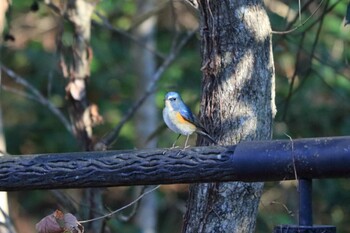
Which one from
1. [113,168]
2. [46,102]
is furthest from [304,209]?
[46,102]

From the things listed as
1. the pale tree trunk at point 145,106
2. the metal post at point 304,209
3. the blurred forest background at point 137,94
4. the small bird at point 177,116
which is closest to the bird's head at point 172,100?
the small bird at point 177,116

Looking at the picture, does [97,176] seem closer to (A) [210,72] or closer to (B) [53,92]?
(A) [210,72]

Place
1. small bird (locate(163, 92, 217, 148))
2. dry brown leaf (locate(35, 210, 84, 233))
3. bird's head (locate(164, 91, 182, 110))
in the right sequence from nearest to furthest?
dry brown leaf (locate(35, 210, 84, 233))
small bird (locate(163, 92, 217, 148))
bird's head (locate(164, 91, 182, 110))

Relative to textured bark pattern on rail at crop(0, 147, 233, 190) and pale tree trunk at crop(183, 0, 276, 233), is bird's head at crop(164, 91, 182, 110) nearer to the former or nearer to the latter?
pale tree trunk at crop(183, 0, 276, 233)

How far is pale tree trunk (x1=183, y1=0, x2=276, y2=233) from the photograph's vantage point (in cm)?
372

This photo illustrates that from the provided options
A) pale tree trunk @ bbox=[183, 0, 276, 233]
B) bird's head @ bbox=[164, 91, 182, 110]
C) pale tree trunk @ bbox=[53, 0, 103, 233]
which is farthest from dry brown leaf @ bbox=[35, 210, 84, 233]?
pale tree trunk @ bbox=[53, 0, 103, 233]

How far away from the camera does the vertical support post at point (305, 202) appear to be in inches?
108

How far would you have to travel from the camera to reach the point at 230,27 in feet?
12.3

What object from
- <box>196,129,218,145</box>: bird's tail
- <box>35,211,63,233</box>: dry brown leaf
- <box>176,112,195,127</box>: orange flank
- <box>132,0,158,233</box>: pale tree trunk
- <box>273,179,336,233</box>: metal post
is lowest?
<box>273,179,336,233</box>: metal post

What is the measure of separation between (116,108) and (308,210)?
10.0m

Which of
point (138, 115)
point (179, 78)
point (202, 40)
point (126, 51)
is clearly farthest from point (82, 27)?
point (126, 51)

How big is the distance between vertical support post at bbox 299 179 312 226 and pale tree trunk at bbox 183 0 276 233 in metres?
0.96

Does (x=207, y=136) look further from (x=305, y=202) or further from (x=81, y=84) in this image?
(x=81, y=84)

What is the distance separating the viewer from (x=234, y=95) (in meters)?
3.75
